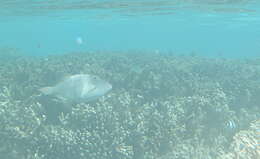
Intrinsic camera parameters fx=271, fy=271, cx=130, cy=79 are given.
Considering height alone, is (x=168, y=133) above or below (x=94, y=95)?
below

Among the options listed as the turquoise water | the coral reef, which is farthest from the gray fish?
the turquoise water

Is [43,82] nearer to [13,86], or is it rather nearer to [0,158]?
[13,86]

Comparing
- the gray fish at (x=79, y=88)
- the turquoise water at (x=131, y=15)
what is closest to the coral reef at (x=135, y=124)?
the gray fish at (x=79, y=88)

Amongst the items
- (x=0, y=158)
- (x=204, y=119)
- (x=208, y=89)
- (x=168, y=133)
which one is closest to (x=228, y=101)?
(x=208, y=89)

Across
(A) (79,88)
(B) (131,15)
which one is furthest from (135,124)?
(B) (131,15)

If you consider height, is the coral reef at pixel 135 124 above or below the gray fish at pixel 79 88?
below

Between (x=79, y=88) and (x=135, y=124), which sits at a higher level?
(x=79, y=88)

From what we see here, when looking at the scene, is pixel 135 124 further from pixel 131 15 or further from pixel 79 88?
pixel 131 15

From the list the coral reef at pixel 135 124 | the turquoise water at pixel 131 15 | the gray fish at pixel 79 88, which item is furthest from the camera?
the turquoise water at pixel 131 15

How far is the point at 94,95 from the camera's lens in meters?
8.01

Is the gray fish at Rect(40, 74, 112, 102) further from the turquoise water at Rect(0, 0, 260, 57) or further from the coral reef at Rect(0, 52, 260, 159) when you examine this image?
the turquoise water at Rect(0, 0, 260, 57)

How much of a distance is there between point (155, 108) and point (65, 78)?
3189 millimetres

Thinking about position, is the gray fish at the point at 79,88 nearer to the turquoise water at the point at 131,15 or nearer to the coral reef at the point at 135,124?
the coral reef at the point at 135,124

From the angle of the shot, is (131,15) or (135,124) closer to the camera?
(135,124)
